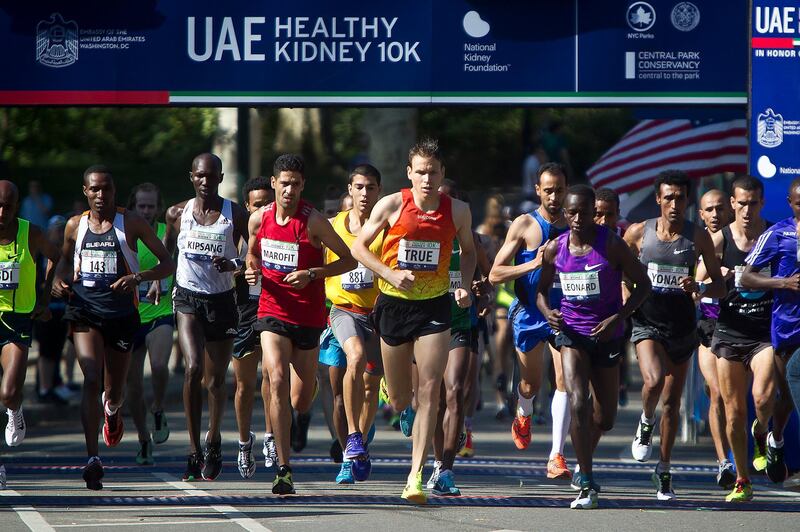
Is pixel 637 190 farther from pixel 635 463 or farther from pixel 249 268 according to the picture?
pixel 249 268

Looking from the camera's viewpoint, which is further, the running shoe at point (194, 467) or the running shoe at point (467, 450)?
the running shoe at point (467, 450)

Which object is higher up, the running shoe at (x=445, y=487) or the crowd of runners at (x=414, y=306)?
the crowd of runners at (x=414, y=306)

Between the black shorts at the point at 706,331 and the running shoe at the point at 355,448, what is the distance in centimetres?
256

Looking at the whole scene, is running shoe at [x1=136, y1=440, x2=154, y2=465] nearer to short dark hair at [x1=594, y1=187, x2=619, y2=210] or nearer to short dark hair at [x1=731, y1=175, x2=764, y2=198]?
short dark hair at [x1=594, y1=187, x2=619, y2=210]

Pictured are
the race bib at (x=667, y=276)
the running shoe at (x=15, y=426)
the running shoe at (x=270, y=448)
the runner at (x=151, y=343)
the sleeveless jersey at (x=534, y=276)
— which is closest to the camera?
the running shoe at (x=15, y=426)

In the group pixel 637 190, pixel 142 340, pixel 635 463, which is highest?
pixel 637 190

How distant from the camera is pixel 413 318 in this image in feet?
34.6

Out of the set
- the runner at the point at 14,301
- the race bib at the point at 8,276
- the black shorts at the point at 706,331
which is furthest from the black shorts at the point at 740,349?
the race bib at the point at 8,276

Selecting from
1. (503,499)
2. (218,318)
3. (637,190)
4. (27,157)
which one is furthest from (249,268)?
(27,157)

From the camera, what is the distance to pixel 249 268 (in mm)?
10984

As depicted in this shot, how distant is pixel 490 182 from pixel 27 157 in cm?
1214

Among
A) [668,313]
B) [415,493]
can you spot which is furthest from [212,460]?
[668,313]

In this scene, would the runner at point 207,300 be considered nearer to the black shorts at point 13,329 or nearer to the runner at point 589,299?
the black shorts at point 13,329

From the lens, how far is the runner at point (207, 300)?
11445 millimetres
